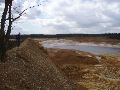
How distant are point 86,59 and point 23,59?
127 feet

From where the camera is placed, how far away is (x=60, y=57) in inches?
2569

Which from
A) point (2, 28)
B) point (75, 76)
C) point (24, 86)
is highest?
A: point (2, 28)

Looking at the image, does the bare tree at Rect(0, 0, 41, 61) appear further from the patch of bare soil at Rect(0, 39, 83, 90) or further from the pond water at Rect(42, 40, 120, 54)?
the pond water at Rect(42, 40, 120, 54)

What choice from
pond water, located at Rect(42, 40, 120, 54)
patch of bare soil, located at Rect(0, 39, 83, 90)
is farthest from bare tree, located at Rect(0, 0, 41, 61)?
pond water, located at Rect(42, 40, 120, 54)

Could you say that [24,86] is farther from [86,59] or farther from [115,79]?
[86,59]

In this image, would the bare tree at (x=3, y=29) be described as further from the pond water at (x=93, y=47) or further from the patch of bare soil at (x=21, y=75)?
the pond water at (x=93, y=47)

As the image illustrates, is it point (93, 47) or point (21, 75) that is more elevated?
point (21, 75)

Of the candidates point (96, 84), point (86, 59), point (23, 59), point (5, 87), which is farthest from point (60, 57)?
point (5, 87)

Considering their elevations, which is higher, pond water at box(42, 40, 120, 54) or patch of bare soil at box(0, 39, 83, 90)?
patch of bare soil at box(0, 39, 83, 90)

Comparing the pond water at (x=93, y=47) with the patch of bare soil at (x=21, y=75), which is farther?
the pond water at (x=93, y=47)

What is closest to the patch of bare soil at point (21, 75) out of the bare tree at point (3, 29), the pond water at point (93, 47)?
the bare tree at point (3, 29)

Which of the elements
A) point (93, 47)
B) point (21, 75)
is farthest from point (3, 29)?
point (93, 47)

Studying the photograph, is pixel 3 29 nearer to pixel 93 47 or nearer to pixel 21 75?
pixel 21 75

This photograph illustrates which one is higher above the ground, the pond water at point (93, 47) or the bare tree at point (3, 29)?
the bare tree at point (3, 29)
